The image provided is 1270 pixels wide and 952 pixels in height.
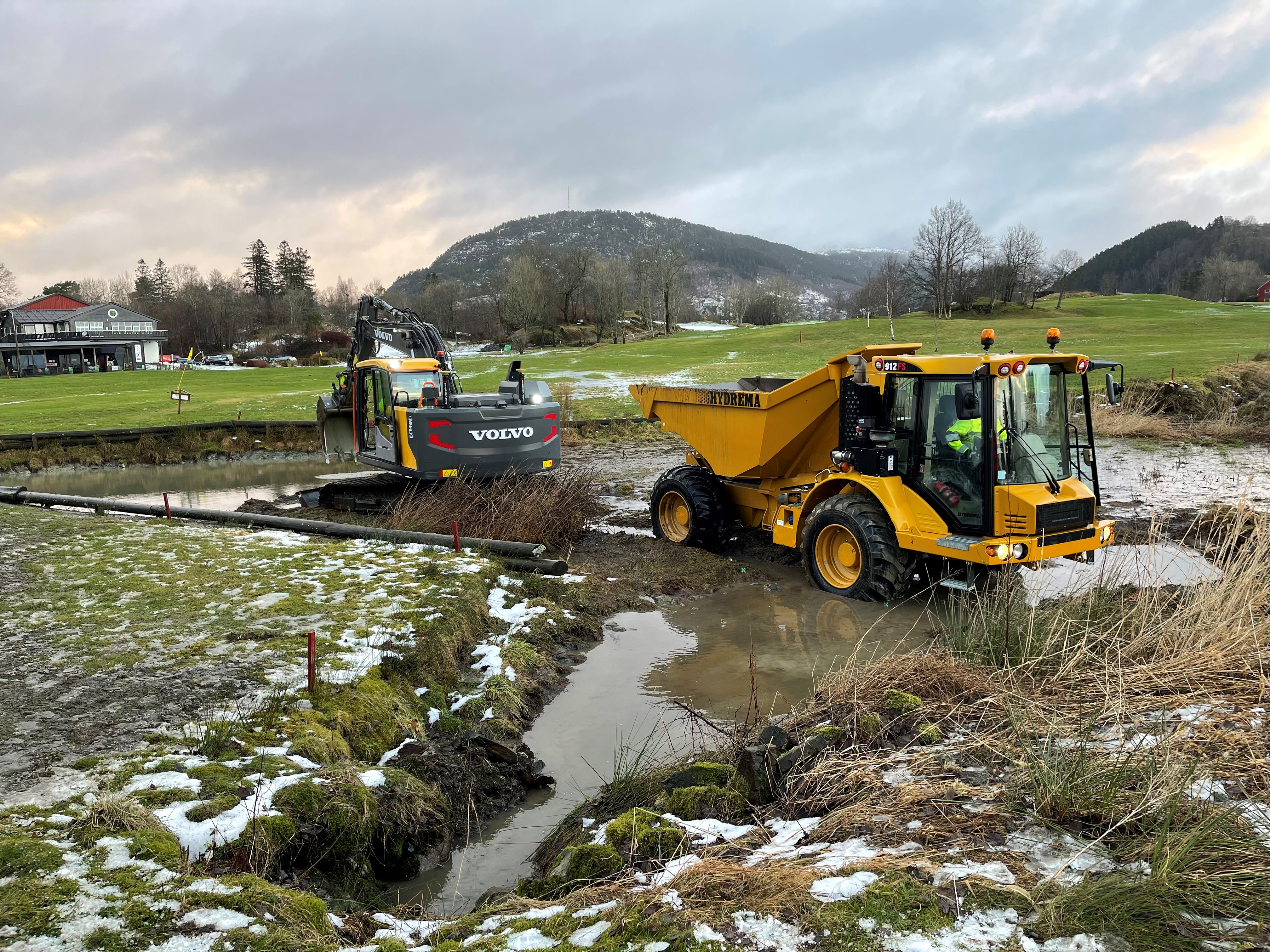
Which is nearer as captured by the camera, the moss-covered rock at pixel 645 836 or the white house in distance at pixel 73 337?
the moss-covered rock at pixel 645 836

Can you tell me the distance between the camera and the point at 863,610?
8.68 metres

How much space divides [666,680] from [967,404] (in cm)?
368

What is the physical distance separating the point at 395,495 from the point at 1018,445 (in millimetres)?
9782

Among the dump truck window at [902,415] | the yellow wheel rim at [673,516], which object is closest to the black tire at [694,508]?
the yellow wheel rim at [673,516]

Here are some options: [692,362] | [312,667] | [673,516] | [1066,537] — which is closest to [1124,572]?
[1066,537]

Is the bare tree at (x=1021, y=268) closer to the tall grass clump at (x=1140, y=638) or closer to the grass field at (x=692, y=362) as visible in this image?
the grass field at (x=692, y=362)

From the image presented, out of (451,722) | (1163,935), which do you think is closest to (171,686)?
(451,722)

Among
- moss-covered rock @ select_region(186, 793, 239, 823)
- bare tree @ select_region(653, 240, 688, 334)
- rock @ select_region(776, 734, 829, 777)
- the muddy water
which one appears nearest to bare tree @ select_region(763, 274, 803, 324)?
bare tree @ select_region(653, 240, 688, 334)

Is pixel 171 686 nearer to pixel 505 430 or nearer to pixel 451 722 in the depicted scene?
pixel 451 722

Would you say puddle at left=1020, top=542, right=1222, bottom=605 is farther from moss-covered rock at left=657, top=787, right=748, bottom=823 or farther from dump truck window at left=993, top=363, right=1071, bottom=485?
moss-covered rock at left=657, top=787, right=748, bottom=823

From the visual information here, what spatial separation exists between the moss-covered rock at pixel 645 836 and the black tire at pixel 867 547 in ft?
17.0

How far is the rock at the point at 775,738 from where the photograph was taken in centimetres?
457

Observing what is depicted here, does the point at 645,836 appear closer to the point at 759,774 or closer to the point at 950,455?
the point at 759,774

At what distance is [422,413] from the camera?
12570 millimetres
